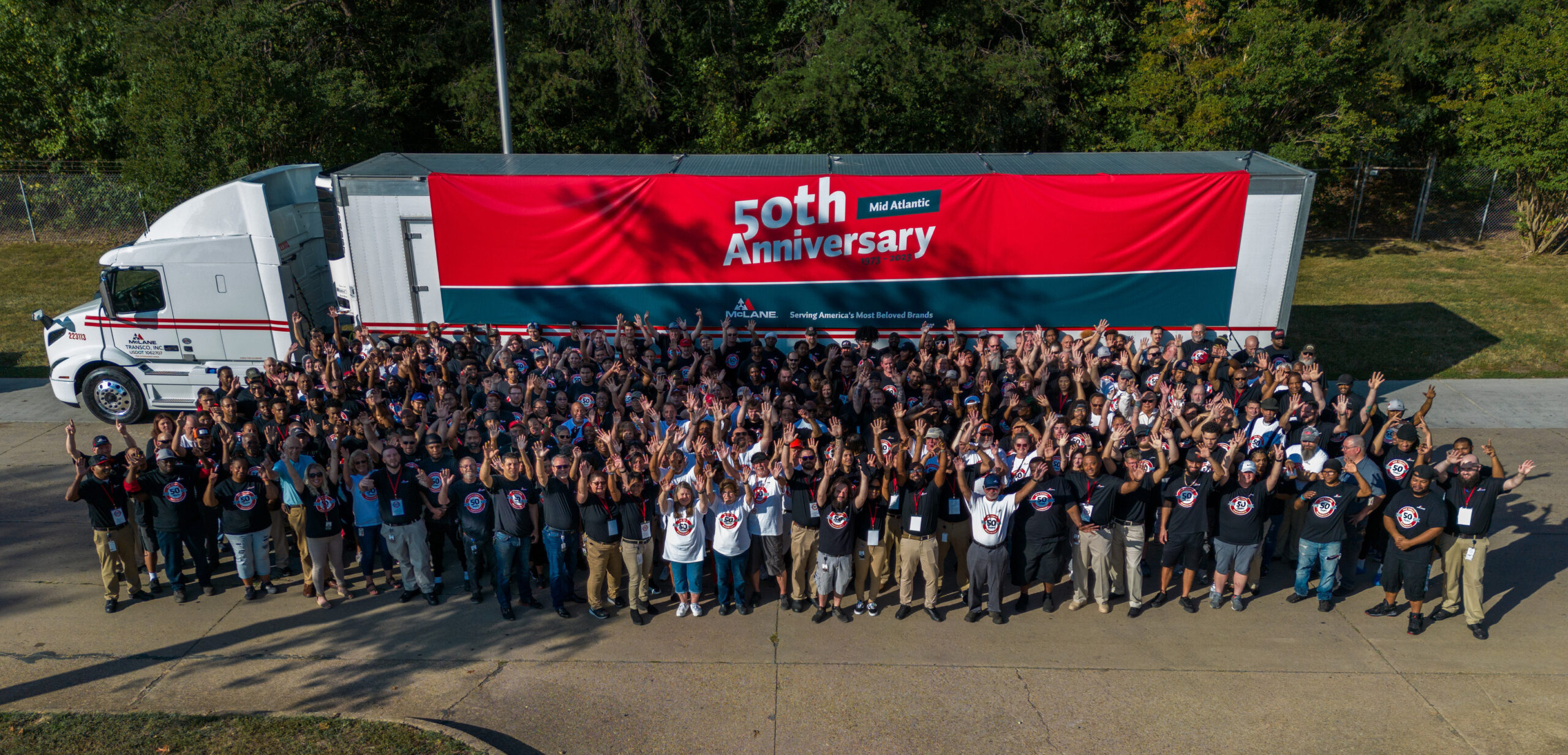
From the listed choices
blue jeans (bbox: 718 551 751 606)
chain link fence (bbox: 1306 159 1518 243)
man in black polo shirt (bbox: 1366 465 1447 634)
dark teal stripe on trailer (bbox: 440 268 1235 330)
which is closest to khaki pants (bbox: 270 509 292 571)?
blue jeans (bbox: 718 551 751 606)

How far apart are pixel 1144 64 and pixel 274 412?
1728 cm

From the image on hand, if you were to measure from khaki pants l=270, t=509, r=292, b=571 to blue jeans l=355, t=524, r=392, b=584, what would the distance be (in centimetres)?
56

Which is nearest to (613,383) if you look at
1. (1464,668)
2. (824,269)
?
(824,269)

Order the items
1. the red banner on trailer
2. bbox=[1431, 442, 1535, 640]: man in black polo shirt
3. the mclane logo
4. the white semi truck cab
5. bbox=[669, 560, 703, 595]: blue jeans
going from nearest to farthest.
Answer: bbox=[1431, 442, 1535, 640]: man in black polo shirt < bbox=[669, 560, 703, 595]: blue jeans < the red banner on trailer < the mclane logo < the white semi truck cab

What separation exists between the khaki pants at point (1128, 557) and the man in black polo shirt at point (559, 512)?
15.0 feet

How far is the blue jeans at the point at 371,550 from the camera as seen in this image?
839cm

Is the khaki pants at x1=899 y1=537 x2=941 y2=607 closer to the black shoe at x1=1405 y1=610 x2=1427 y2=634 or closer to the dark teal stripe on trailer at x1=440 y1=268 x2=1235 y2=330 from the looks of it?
the black shoe at x1=1405 y1=610 x2=1427 y2=634

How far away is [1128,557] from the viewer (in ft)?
26.8

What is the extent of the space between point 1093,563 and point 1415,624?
260 centimetres

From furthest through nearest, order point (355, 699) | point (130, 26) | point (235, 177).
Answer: point (130, 26) < point (235, 177) < point (355, 699)

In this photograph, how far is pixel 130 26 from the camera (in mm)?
18516

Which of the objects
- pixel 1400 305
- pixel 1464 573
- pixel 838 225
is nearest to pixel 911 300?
pixel 838 225

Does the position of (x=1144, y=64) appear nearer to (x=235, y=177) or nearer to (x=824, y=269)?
(x=824, y=269)

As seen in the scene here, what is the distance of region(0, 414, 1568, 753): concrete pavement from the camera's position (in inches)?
264
